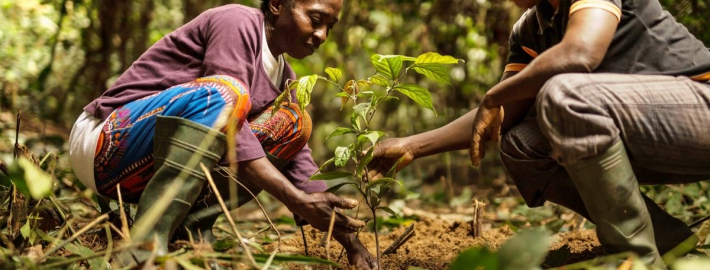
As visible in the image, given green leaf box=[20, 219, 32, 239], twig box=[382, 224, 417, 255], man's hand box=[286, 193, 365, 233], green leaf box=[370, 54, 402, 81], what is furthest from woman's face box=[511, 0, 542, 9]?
green leaf box=[20, 219, 32, 239]

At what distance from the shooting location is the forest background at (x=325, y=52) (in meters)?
4.53

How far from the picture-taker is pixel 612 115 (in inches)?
69.1

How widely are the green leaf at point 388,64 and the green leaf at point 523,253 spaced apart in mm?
671

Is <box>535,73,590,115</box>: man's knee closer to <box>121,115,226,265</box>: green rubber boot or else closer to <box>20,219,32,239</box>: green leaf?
<box>121,115,226,265</box>: green rubber boot

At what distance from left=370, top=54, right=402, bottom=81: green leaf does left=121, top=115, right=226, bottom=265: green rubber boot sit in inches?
17.5

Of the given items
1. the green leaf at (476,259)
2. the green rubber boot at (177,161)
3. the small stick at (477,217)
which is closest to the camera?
the green leaf at (476,259)

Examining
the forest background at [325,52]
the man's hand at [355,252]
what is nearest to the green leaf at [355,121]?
the man's hand at [355,252]

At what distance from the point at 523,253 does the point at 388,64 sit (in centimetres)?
73

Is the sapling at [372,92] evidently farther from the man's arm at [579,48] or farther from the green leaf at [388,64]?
the man's arm at [579,48]

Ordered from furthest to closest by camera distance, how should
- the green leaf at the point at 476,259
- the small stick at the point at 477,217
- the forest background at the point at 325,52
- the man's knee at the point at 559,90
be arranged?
the forest background at the point at 325,52 → the small stick at the point at 477,217 → the man's knee at the point at 559,90 → the green leaf at the point at 476,259

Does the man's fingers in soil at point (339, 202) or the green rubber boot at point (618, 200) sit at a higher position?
the green rubber boot at point (618, 200)

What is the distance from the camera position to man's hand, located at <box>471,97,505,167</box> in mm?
1926

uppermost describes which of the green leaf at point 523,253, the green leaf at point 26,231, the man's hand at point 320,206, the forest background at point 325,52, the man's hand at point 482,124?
the green leaf at point 523,253

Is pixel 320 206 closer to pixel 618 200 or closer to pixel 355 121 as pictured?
pixel 355 121
